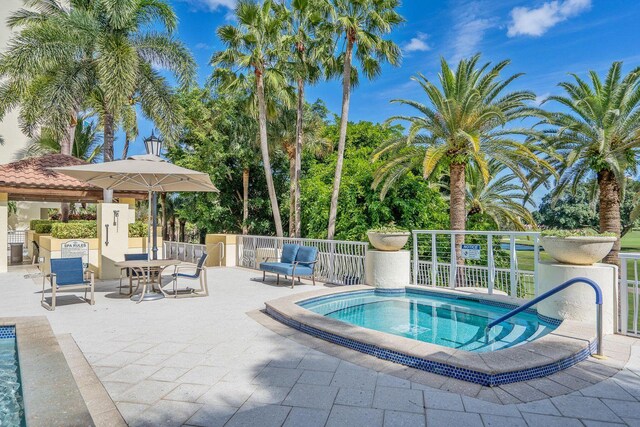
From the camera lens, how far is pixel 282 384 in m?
3.49

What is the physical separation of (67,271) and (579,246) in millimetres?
8309

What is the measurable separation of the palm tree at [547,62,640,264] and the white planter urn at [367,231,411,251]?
929cm

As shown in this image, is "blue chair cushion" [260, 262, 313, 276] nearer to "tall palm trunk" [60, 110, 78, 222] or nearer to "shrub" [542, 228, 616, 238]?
"shrub" [542, 228, 616, 238]

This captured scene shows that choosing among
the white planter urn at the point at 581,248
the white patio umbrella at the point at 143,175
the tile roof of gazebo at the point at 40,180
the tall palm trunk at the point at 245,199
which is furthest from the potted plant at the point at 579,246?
→ the tall palm trunk at the point at 245,199

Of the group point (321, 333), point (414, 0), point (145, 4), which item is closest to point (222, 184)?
point (145, 4)

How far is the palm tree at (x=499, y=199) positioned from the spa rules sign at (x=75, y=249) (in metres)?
16.2

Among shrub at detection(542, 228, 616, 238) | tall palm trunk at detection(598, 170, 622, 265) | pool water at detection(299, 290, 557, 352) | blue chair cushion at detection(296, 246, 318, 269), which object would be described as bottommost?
pool water at detection(299, 290, 557, 352)

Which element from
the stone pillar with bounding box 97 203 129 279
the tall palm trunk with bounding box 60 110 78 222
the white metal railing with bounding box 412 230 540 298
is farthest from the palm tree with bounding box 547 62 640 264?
the tall palm trunk with bounding box 60 110 78 222

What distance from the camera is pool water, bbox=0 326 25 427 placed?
3.12 metres

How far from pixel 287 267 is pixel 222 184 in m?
15.0

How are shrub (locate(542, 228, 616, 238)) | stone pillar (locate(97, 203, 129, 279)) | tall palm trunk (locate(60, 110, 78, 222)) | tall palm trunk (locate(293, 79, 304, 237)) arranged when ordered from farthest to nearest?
tall palm trunk (locate(293, 79, 304, 237)), tall palm trunk (locate(60, 110, 78, 222)), stone pillar (locate(97, 203, 129, 279)), shrub (locate(542, 228, 616, 238))

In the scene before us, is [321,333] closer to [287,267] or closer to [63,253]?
[287,267]

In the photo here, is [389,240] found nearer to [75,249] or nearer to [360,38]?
[75,249]

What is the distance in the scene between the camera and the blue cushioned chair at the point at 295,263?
8.85 meters
